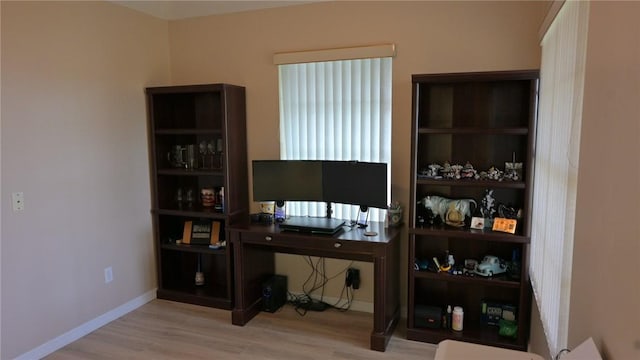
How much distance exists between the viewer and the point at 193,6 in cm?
373

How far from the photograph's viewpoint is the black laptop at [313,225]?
313cm

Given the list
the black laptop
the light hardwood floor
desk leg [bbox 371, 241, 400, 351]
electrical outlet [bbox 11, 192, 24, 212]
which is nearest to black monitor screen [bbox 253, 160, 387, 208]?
the black laptop

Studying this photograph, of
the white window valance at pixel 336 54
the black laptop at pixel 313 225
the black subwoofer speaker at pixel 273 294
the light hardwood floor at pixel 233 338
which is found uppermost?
the white window valance at pixel 336 54

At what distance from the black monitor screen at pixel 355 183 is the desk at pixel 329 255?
232 mm

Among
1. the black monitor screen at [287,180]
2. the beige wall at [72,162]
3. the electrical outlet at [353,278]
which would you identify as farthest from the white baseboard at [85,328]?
the electrical outlet at [353,278]

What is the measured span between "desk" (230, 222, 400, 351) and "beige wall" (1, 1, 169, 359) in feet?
3.27

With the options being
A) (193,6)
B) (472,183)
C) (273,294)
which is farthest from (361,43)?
(273,294)

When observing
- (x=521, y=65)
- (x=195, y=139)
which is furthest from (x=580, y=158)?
(x=195, y=139)

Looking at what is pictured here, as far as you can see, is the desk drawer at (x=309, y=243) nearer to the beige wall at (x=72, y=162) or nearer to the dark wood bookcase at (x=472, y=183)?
the dark wood bookcase at (x=472, y=183)

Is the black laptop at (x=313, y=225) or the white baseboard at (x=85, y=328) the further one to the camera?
the black laptop at (x=313, y=225)

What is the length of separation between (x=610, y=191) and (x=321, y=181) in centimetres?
230

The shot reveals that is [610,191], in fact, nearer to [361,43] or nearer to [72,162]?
[361,43]

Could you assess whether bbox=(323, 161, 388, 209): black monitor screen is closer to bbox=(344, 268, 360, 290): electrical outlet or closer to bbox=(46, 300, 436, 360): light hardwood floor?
bbox=(344, 268, 360, 290): electrical outlet

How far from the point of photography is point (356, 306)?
3.65m
